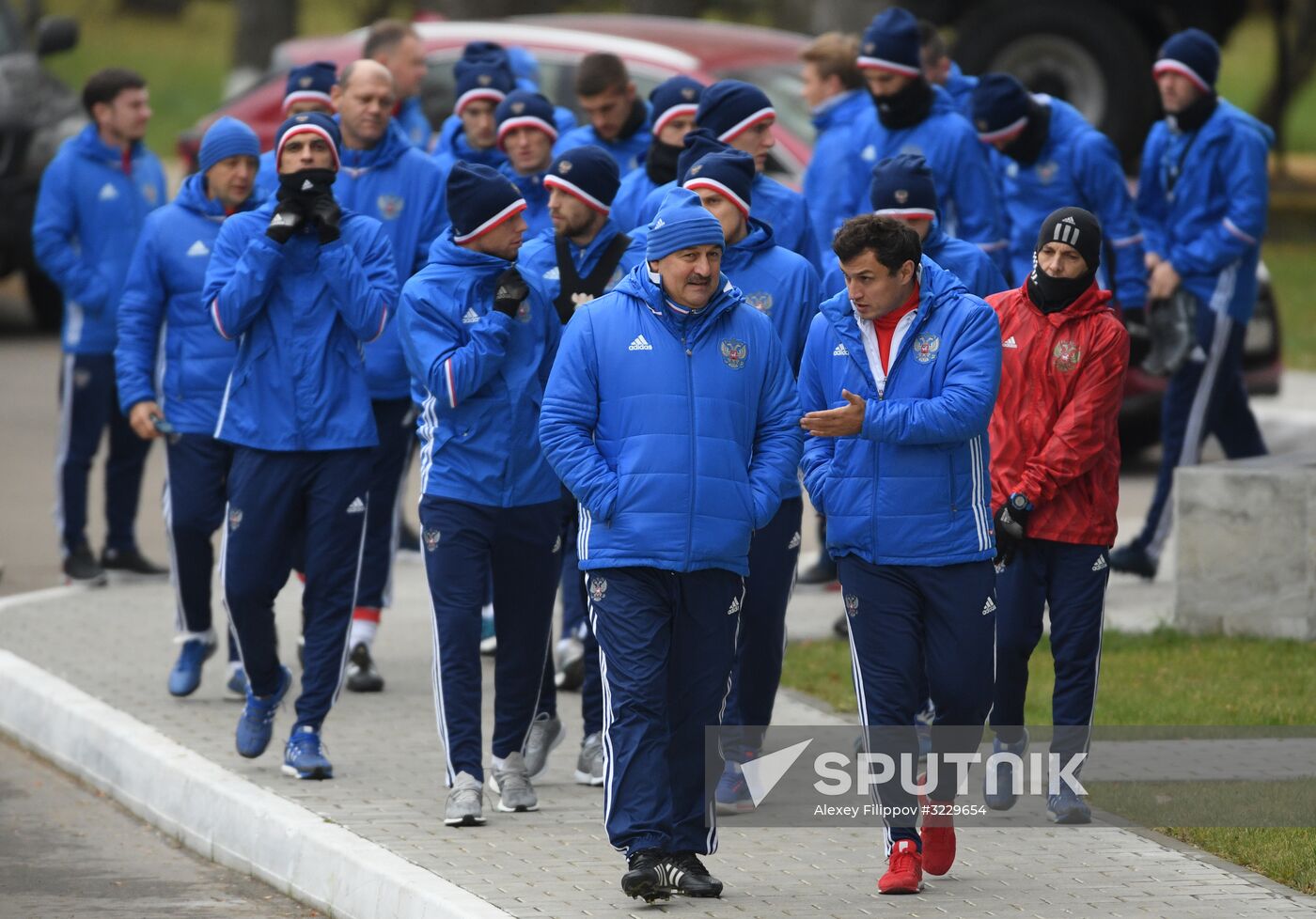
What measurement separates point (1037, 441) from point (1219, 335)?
372 cm

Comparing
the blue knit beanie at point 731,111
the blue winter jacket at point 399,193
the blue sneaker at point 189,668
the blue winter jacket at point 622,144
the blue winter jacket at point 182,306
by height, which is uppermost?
the blue knit beanie at point 731,111

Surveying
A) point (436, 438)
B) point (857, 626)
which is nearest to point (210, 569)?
point (436, 438)

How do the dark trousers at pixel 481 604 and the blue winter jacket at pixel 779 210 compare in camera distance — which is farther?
the blue winter jacket at pixel 779 210

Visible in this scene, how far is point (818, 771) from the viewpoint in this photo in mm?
7699

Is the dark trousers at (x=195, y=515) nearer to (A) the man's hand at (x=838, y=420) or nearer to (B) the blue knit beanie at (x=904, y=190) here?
(B) the blue knit beanie at (x=904, y=190)

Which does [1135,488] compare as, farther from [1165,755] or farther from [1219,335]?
[1165,755]

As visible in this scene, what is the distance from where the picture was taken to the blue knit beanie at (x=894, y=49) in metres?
9.63

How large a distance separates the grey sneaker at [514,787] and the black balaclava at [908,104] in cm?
377

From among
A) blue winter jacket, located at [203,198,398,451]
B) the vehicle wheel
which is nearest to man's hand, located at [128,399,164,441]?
blue winter jacket, located at [203,198,398,451]

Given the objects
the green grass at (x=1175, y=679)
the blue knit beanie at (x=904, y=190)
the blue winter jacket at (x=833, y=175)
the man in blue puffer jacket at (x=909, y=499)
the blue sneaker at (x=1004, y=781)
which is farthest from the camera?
the blue winter jacket at (x=833, y=175)

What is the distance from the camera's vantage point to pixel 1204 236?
1034 cm

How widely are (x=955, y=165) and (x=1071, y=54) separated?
8.83 metres

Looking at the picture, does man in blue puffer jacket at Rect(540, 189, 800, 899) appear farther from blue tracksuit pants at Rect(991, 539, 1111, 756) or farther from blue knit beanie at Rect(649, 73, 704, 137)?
blue knit beanie at Rect(649, 73, 704, 137)

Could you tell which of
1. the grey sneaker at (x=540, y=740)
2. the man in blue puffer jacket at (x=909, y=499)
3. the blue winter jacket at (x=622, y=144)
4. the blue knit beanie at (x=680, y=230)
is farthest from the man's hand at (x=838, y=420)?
the blue winter jacket at (x=622, y=144)
